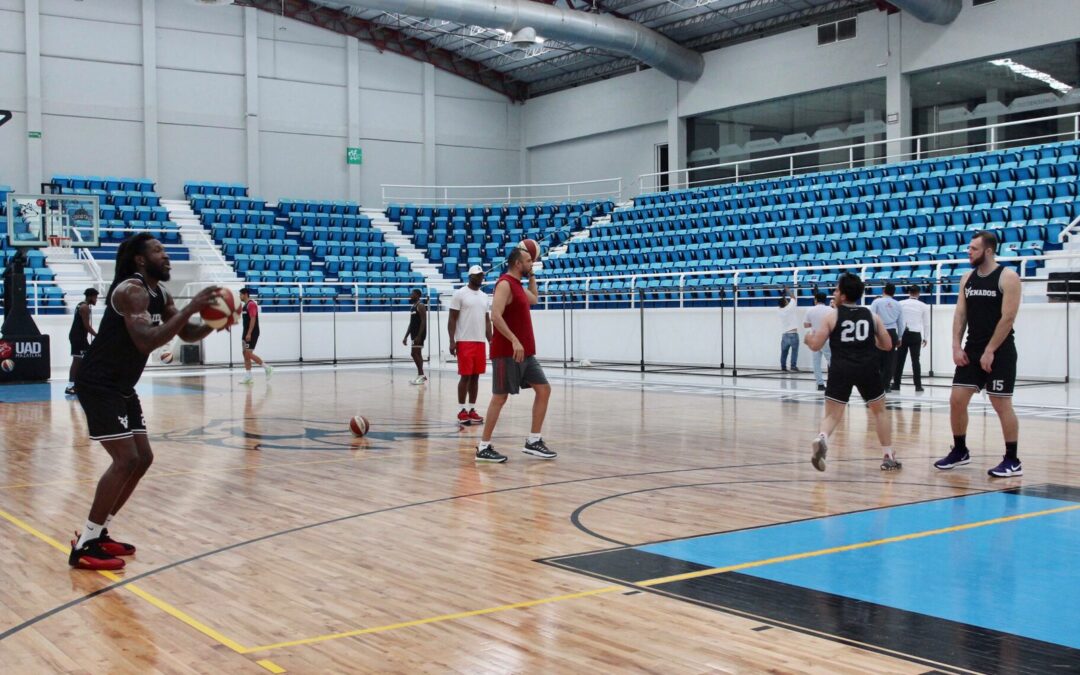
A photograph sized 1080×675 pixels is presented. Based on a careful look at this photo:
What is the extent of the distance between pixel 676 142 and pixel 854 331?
27.4m

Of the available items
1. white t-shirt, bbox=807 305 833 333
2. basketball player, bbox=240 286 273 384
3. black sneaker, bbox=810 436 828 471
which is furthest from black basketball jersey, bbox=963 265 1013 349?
basketball player, bbox=240 286 273 384

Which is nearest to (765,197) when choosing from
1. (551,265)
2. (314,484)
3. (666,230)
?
(666,230)

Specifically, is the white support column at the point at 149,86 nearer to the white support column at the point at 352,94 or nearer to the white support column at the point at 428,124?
the white support column at the point at 352,94

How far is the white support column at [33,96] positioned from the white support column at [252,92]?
6.26m

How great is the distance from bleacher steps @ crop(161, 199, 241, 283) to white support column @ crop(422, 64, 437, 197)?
8863 millimetres

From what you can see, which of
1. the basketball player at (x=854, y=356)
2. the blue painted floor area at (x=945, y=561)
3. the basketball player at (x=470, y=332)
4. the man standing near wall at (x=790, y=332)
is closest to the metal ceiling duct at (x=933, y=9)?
the man standing near wall at (x=790, y=332)

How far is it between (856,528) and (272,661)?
3.89 m

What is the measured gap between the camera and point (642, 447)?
10.9 metres

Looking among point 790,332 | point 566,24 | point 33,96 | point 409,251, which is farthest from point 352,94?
point 790,332

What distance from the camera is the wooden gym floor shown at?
4.36 m

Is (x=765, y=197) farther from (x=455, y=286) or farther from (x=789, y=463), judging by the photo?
(x=789, y=463)

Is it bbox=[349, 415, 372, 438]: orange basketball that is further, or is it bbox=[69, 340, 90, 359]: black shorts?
bbox=[69, 340, 90, 359]: black shorts

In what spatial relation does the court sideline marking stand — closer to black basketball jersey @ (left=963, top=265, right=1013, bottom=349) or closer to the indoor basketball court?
the indoor basketball court

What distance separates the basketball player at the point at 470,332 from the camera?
41.7ft
